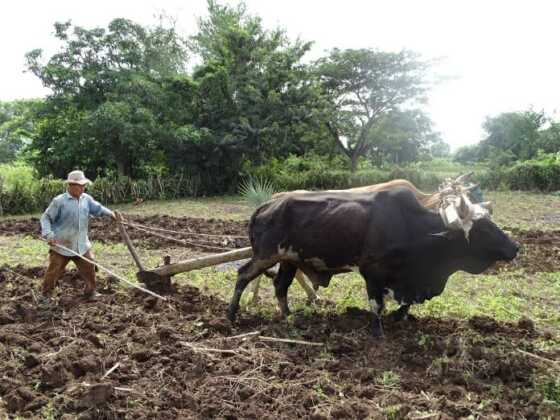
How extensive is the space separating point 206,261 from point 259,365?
8.01 feet

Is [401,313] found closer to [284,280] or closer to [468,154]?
[284,280]

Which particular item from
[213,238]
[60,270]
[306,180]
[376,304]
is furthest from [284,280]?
[306,180]

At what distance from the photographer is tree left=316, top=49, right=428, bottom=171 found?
98.5 feet

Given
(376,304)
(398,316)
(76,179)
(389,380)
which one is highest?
(76,179)

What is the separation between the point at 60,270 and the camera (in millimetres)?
7727

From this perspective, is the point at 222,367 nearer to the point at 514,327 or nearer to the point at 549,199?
the point at 514,327

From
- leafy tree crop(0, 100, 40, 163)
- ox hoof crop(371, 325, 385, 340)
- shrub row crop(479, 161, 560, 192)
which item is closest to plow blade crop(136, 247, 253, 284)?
ox hoof crop(371, 325, 385, 340)

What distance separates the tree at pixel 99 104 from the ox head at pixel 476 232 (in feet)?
65.3

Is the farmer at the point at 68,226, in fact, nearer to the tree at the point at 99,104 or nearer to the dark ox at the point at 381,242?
the dark ox at the point at 381,242

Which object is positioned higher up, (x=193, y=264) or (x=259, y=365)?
(x=193, y=264)

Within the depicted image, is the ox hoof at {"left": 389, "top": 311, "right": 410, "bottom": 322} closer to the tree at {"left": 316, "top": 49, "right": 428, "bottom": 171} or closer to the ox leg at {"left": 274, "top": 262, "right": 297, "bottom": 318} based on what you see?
the ox leg at {"left": 274, "top": 262, "right": 297, "bottom": 318}

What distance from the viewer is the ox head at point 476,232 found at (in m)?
5.81

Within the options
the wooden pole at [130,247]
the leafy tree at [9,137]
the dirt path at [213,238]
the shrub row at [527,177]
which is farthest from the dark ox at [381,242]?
the leafy tree at [9,137]

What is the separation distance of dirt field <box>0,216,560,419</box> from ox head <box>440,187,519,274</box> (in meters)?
0.86
